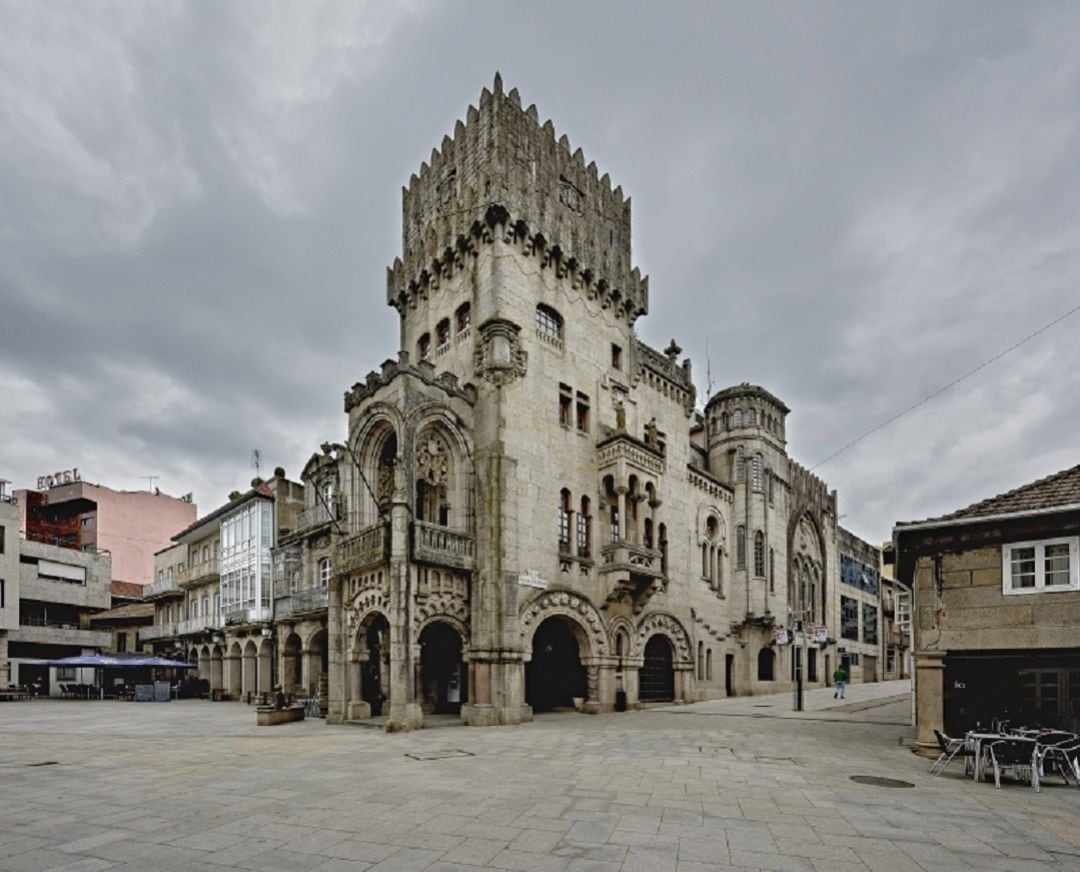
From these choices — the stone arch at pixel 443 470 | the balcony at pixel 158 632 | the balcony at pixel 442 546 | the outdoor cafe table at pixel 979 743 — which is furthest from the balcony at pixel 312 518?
the outdoor cafe table at pixel 979 743

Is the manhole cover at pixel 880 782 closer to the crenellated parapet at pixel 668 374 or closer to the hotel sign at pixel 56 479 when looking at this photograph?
the crenellated parapet at pixel 668 374

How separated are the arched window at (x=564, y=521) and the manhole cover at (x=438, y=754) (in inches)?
437

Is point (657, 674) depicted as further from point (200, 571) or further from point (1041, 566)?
point (200, 571)

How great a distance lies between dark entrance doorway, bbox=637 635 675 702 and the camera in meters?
30.0

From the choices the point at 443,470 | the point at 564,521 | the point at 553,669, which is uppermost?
the point at 443,470

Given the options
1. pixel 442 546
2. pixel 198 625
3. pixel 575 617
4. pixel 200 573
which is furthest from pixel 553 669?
pixel 200 573

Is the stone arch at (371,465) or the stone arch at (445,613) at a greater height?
the stone arch at (371,465)

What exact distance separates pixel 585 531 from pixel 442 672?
26.2ft

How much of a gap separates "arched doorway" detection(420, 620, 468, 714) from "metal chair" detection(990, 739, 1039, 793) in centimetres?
1941

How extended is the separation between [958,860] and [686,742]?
33.1 feet

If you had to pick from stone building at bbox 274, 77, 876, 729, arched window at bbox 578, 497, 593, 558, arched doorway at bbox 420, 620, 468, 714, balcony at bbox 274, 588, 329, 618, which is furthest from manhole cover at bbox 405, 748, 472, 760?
balcony at bbox 274, 588, 329, 618

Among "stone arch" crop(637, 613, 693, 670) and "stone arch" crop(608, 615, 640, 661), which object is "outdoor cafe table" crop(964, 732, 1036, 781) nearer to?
"stone arch" crop(608, 615, 640, 661)

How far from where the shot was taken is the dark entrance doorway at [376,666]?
84.0 feet

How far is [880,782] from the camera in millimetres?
11938
